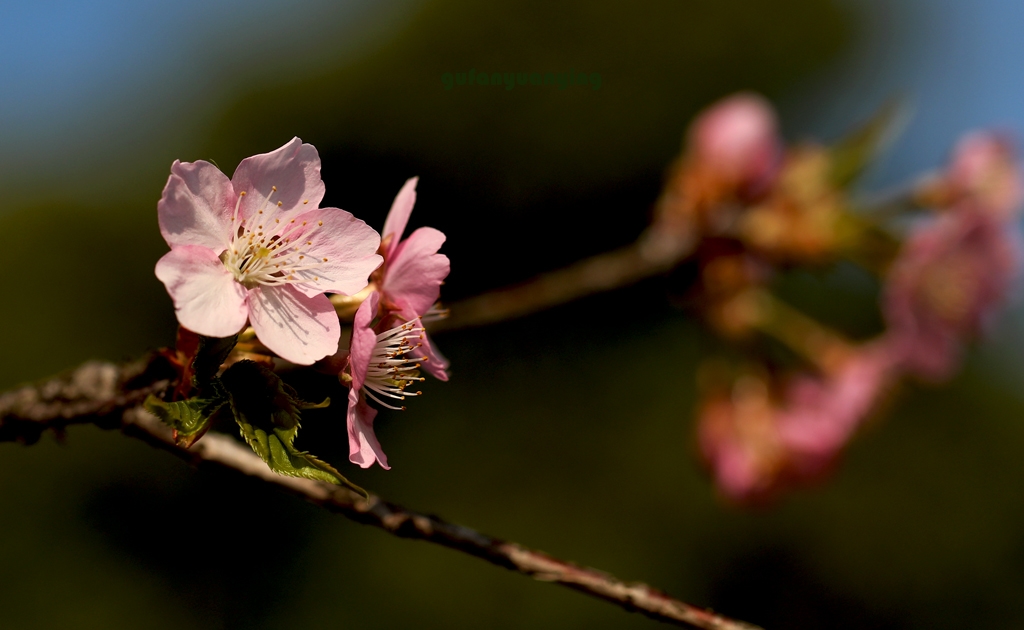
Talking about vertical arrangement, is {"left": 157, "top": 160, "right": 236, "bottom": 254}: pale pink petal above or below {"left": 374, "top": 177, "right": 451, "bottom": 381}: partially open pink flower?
Answer: below

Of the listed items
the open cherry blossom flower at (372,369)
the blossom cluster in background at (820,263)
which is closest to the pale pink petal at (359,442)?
the open cherry blossom flower at (372,369)

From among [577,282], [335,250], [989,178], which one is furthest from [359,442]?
[989,178]

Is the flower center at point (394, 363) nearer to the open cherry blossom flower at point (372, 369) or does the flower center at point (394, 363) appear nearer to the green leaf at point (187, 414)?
the open cherry blossom flower at point (372, 369)

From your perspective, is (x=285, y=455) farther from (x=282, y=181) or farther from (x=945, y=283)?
(x=945, y=283)

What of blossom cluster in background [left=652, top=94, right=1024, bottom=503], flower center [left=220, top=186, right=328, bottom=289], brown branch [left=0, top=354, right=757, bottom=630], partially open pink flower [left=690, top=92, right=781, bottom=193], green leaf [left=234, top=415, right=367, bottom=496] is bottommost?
green leaf [left=234, top=415, right=367, bottom=496]

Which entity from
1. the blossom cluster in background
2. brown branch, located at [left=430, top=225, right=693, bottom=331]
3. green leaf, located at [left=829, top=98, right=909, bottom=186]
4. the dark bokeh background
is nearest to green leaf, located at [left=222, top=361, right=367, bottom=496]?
brown branch, located at [left=430, top=225, right=693, bottom=331]

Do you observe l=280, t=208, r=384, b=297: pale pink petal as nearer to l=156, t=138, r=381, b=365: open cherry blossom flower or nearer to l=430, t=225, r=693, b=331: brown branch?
l=156, t=138, r=381, b=365: open cherry blossom flower

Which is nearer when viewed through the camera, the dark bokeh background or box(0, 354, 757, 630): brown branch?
box(0, 354, 757, 630): brown branch

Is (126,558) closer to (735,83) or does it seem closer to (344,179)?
(344,179)

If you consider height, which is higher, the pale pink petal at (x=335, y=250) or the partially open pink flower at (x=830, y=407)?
the partially open pink flower at (x=830, y=407)
